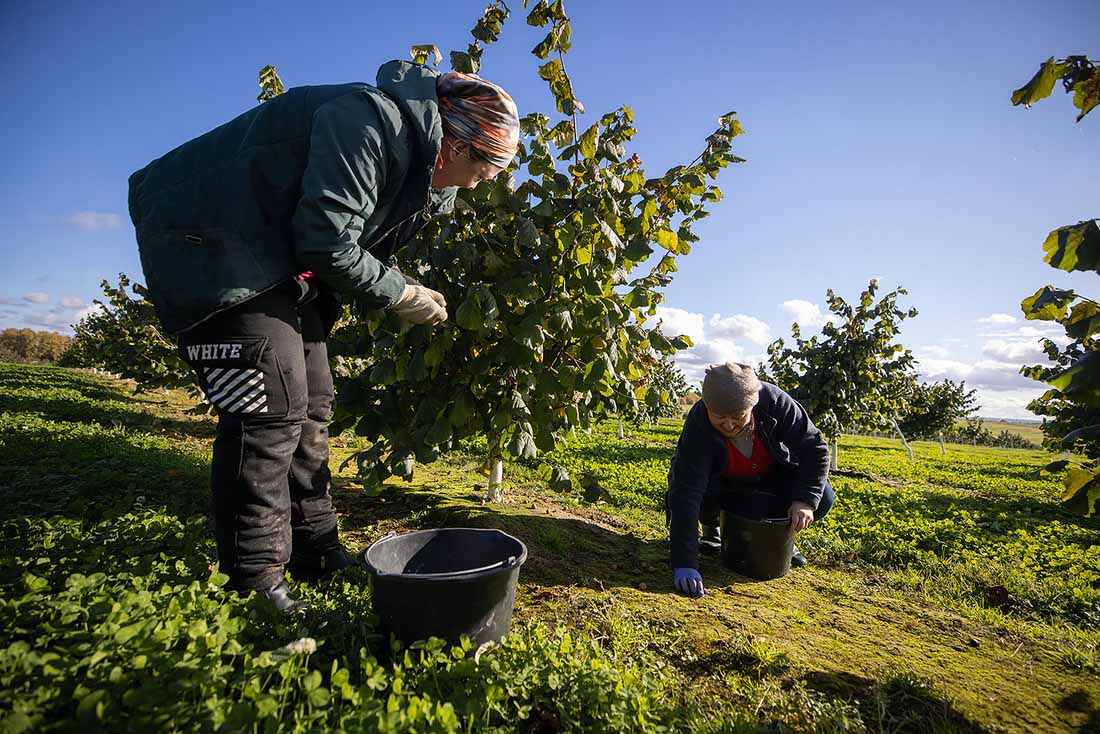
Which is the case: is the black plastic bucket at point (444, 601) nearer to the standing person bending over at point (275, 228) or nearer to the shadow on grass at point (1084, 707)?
the standing person bending over at point (275, 228)

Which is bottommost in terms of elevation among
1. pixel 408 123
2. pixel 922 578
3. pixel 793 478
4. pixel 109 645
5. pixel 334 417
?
pixel 922 578

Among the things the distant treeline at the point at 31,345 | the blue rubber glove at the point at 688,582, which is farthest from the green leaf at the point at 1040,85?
the distant treeline at the point at 31,345

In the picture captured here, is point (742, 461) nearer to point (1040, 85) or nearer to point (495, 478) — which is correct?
point (495, 478)

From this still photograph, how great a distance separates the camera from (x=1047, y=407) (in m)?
12.1

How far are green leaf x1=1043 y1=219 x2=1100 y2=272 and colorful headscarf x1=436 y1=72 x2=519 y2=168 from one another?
2.22 meters

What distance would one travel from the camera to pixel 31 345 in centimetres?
7162

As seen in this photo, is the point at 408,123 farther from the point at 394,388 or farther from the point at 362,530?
the point at 362,530

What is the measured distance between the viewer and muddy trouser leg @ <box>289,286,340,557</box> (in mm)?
2553

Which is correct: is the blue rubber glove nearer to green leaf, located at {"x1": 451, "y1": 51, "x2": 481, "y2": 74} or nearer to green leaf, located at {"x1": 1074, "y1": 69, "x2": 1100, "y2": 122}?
green leaf, located at {"x1": 1074, "y1": 69, "x2": 1100, "y2": 122}

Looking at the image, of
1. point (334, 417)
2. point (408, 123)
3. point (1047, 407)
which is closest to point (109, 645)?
point (408, 123)

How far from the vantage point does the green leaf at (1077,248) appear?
1.95m

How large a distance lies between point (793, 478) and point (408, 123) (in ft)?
10.7

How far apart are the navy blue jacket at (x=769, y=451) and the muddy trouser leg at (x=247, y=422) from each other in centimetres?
227

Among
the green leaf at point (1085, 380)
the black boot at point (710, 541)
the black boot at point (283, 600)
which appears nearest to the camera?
the green leaf at point (1085, 380)
